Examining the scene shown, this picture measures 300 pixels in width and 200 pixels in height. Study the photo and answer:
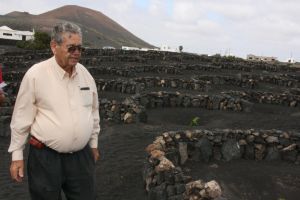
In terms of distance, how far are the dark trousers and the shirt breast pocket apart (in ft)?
1.86

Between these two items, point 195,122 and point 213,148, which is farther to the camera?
point 195,122

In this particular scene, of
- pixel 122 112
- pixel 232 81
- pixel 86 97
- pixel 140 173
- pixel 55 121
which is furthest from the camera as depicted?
pixel 232 81

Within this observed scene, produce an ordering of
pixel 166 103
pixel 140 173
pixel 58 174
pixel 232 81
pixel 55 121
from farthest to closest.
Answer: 1. pixel 232 81
2. pixel 166 103
3. pixel 140 173
4. pixel 58 174
5. pixel 55 121

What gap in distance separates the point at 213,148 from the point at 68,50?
25.9 feet

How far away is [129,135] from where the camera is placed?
14680 mm

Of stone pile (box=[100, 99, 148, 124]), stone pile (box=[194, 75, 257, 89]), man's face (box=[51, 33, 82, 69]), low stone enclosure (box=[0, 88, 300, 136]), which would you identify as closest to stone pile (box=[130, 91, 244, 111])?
low stone enclosure (box=[0, 88, 300, 136])

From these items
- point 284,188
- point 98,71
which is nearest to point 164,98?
point 284,188

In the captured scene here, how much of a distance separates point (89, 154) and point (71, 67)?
1.13 meters

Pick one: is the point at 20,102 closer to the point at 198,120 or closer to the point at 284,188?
the point at 284,188

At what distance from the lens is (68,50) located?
17.1 ft

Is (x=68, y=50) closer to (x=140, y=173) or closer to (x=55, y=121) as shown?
(x=55, y=121)

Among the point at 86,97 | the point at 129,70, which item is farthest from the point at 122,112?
the point at 129,70

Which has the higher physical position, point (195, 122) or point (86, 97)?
point (86, 97)

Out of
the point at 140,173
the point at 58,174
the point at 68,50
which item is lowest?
the point at 140,173
